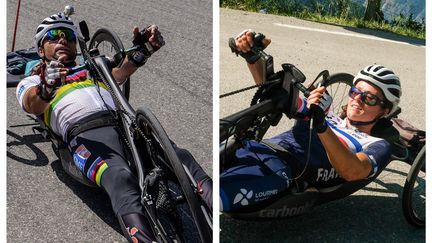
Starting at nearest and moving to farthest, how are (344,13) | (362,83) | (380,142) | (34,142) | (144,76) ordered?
(344,13), (362,83), (380,142), (34,142), (144,76)

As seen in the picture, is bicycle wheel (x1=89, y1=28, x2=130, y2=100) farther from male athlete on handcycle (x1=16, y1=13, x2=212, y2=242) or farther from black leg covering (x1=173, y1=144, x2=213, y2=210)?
black leg covering (x1=173, y1=144, x2=213, y2=210)

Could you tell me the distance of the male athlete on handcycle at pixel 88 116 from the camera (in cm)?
246

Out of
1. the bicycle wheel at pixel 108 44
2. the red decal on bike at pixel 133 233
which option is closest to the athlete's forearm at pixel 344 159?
the red decal on bike at pixel 133 233

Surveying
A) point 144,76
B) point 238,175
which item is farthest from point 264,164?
point 144,76

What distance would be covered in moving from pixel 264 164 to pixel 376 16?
0.78m

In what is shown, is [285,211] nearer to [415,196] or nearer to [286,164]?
[286,164]

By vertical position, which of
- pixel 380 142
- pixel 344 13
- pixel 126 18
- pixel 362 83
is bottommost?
pixel 126 18

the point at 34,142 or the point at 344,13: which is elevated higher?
the point at 344,13

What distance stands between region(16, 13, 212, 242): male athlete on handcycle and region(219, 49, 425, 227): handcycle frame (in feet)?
0.74

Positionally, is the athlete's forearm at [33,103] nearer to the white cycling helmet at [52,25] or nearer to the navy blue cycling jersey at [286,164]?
the white cycling helmet at [52,25]

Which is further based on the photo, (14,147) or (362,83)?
(14,147)

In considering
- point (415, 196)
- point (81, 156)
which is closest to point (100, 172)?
point (81, 156)

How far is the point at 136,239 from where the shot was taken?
230 cm

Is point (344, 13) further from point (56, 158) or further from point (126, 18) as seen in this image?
point (126, 18)
